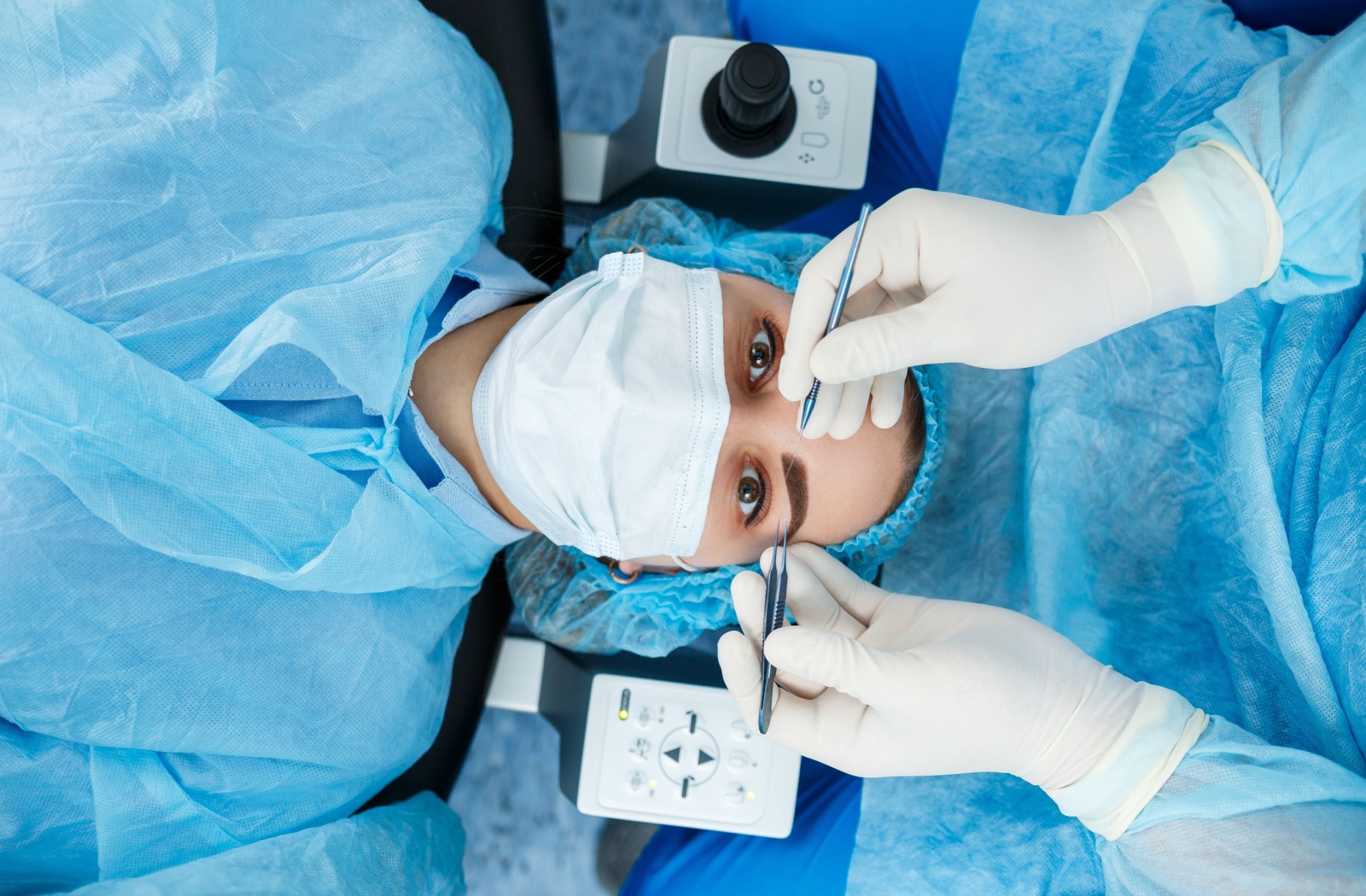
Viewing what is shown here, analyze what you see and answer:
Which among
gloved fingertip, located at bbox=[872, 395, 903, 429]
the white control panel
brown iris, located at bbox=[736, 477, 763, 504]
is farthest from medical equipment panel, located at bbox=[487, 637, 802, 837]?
gloved fingertip, located at bbox=[872, 395, 903, 429]

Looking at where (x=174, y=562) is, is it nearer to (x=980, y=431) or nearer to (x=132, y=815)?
(x=132, y=815)

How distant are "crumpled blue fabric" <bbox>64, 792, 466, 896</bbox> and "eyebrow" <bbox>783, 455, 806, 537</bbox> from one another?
0.62m

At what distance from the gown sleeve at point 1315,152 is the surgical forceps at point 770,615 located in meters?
0.60

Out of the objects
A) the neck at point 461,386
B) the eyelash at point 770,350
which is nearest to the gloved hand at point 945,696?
the eyelash at point 770,350

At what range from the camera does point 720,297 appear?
38.8 inches

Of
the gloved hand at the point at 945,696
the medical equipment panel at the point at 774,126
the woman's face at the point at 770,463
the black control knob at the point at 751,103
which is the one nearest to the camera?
the gloved hand at the point at 945,696

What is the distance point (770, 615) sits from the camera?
34.2 inches

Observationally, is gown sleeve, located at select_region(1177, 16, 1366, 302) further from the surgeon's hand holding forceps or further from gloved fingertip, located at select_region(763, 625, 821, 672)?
gloved fingertip, located at select_region(763, 625, 821, 672)

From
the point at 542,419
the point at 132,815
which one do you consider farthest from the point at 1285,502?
the point at 132,815

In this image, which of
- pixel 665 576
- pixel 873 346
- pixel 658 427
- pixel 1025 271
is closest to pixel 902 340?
pixel 873 346

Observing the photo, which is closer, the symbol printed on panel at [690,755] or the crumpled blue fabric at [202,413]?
the crumpled blue fabric at [202,413]

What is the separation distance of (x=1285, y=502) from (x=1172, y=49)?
59cm

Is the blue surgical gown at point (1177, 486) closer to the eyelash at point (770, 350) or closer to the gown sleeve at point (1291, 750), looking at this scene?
the gown sleeve at point (1291, 750)

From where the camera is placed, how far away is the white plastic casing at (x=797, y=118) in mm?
1217
